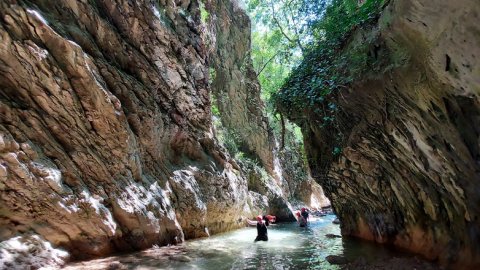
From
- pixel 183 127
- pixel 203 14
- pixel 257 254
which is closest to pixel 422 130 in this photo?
pixel 257 254

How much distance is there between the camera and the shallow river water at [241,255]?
28.7 feet

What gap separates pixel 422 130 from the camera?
6.81 metres

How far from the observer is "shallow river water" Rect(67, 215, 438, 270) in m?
8.73

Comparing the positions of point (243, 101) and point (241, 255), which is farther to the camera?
point (243, 101)

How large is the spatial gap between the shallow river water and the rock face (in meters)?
1.73

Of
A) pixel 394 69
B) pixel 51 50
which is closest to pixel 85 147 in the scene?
pixel 51 50

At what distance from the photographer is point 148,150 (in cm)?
1285

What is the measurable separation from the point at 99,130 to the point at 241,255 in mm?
5721

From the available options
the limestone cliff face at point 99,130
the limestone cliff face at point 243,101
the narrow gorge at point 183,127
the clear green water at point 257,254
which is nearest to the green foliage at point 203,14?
the narrow gorge at point 183,127

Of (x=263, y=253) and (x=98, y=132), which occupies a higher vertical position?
(x=98, y=132)

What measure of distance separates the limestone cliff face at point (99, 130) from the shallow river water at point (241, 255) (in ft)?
2.76

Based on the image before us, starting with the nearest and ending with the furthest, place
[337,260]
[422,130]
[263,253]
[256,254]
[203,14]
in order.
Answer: [422,130] < [337,260] < [256,254] < [263,253] < [203,14]

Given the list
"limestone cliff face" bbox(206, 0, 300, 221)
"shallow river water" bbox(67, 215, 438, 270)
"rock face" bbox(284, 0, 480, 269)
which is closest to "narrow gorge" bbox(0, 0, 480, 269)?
"rock face" bbox(284, 0, 480, 269)

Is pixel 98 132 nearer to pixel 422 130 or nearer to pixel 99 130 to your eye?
pixel 99 130
